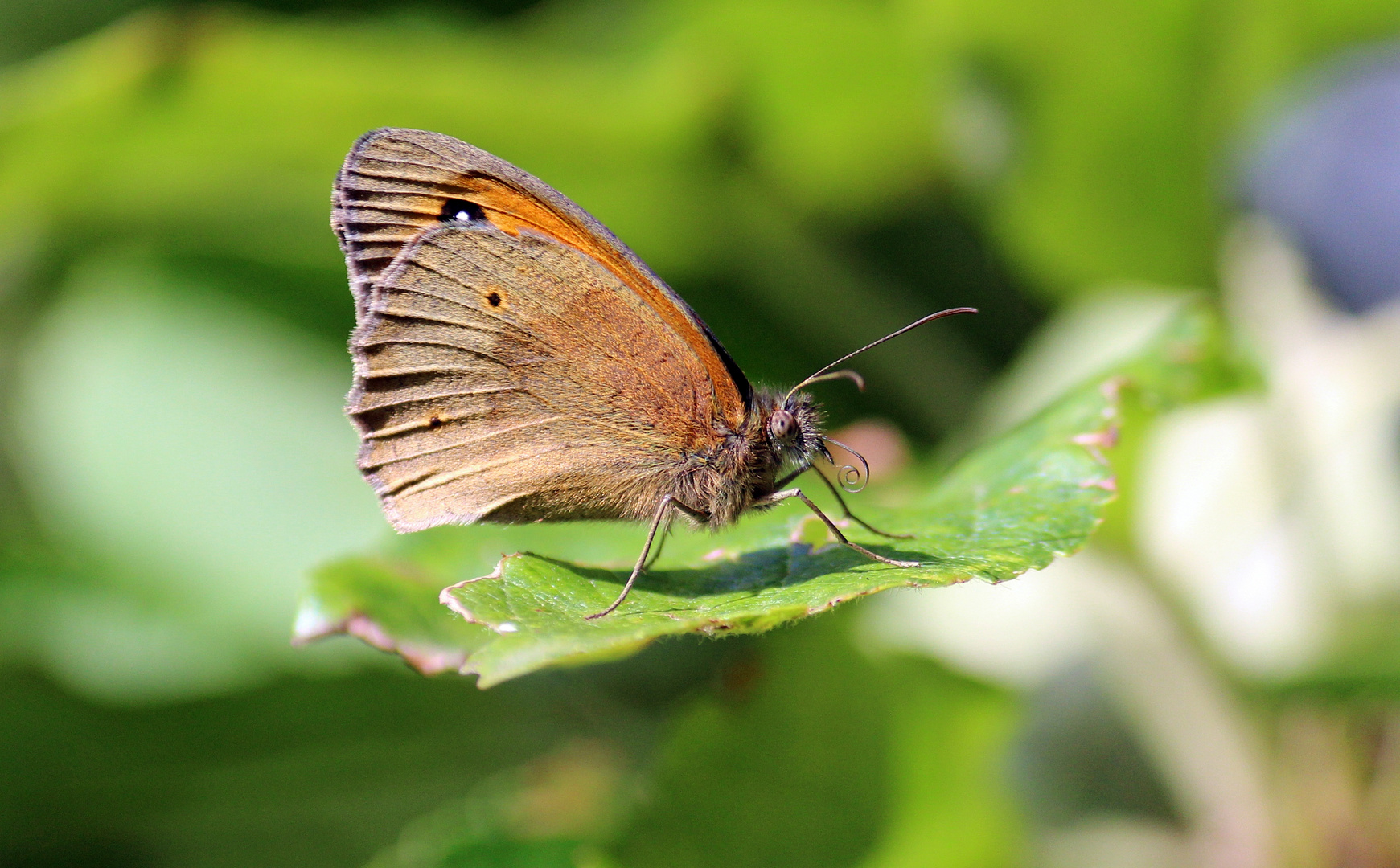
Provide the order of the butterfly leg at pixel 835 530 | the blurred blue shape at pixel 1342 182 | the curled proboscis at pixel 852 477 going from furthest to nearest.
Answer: the blurred blue shape at pixel 1342 182 → the curled proboscis at pixel 852 477 → the butterfly leg at pixel 835 530

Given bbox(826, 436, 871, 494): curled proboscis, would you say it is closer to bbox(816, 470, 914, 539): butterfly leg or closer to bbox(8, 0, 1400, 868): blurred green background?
bbox(816, 470, 914, 539): butterfly leg

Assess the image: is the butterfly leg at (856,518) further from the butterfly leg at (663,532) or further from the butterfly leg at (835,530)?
the butterfly leg at (663,532)

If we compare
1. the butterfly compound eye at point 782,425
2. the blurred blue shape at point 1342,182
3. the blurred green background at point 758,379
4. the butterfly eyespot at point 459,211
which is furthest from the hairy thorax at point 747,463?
the blurred blue shape at point 1342,182

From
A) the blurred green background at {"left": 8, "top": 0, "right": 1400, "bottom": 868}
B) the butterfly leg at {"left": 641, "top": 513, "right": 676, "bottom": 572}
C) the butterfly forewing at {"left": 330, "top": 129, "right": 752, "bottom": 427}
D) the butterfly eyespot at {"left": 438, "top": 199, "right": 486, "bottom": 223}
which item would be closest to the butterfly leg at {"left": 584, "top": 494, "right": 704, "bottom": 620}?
the butterfly leg at {"left": 641, "top": 513, "right": 676, "bottom": 572}

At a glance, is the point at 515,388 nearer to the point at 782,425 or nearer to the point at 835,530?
the point at 782,425

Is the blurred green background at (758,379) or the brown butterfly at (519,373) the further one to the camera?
the blurred green background at (758,379)

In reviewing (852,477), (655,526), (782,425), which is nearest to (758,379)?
(852,477)

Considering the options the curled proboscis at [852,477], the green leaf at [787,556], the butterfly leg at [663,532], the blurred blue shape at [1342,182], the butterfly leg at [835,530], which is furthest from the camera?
the blurred blue shape at [1342,182]
